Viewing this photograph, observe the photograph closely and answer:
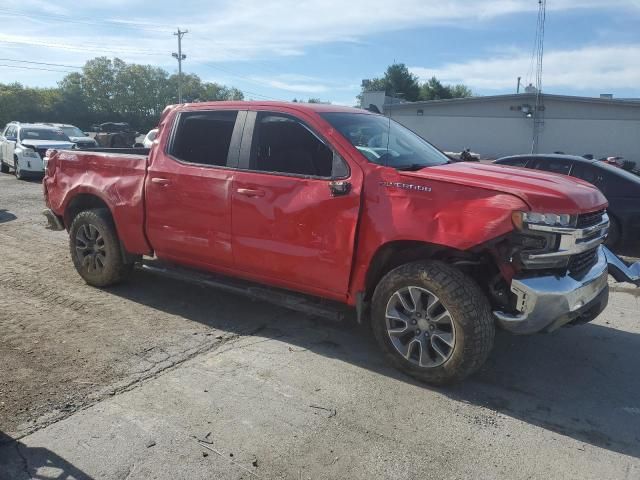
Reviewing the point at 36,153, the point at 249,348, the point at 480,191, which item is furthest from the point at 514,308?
the point at 36,153

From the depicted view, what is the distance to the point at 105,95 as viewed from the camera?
85.1m

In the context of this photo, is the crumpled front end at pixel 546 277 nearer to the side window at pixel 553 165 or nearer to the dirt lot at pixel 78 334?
the dirt lot at pixel 78 334

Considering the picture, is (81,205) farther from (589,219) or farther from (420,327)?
(589,219)

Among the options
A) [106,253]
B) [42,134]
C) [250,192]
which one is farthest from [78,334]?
[42,134]

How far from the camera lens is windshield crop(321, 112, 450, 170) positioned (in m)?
4.27

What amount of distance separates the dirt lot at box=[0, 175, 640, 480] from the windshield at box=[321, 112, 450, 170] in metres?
1.57

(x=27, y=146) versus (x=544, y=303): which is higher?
(x=27, y=146)

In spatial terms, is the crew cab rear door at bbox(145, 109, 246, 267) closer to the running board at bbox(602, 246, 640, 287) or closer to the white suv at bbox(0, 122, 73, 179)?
the running board at bbox(602, 246, 640, 287)

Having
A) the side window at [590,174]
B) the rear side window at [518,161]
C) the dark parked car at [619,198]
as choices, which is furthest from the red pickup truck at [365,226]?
the rear side window at [518,161]

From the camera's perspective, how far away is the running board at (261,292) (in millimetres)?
4402

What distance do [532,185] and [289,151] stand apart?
1.90m

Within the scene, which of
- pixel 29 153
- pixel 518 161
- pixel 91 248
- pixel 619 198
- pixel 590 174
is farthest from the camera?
pixel 29 153

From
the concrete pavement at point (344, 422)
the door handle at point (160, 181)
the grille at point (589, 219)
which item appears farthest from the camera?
the door handle at point (160, 181)

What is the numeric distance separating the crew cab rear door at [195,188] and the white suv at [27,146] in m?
12.9
